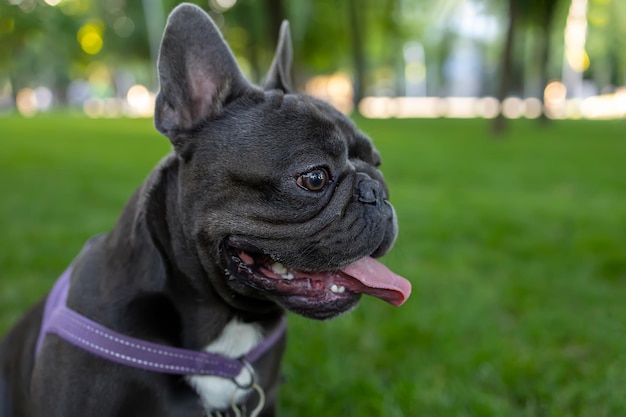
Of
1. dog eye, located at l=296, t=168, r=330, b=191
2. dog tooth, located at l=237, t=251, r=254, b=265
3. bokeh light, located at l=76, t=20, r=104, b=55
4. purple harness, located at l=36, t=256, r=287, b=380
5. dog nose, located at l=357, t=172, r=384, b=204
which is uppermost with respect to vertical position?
dog eye, located at l=296, t=168, r=330, b=191

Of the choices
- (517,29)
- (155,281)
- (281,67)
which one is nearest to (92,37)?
(517,29)

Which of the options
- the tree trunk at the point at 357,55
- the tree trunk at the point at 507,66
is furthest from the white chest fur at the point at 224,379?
the tree trunk at the point at 357,55

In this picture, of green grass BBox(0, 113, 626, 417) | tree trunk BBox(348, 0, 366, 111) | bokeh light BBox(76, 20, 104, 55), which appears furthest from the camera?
bokeh light BBox(76, 20, 104, 55)

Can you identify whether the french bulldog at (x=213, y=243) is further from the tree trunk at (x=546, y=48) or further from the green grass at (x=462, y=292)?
the tree trunk at (x=546, y=48)

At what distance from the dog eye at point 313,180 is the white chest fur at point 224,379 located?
2.12 ft

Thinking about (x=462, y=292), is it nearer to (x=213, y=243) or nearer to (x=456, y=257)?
(x=456, y=257)

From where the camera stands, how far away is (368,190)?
7.64ft

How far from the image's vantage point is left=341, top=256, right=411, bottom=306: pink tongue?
7.68 feet

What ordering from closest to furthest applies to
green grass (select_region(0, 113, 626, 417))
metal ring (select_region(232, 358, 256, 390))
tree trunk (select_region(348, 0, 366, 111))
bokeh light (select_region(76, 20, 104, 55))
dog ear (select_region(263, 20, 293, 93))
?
1. metal ring (select_region(232, 358, 256, 390))
2. dog ear (select_region(263, 20, 293, 93))
3. green grass (select_region(0, 113, 626, 417))
4. tree trunk (select_region(348, 0, 366, 111))
5. bokeh light (select_region(76, 20, 104, 55))

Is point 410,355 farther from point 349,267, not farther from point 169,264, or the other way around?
point 169,264

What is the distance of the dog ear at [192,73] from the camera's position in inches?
87.7

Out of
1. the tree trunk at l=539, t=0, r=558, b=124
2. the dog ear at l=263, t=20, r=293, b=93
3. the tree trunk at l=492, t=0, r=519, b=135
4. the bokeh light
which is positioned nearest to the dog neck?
the dog ear at l=263, t=20, r=293, b=93

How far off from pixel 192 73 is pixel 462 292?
9.54 ft

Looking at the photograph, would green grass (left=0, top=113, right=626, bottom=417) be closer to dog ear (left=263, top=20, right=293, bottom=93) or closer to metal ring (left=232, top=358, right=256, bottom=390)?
metal ring (left=232, top=358, right=256, bottom=390)
